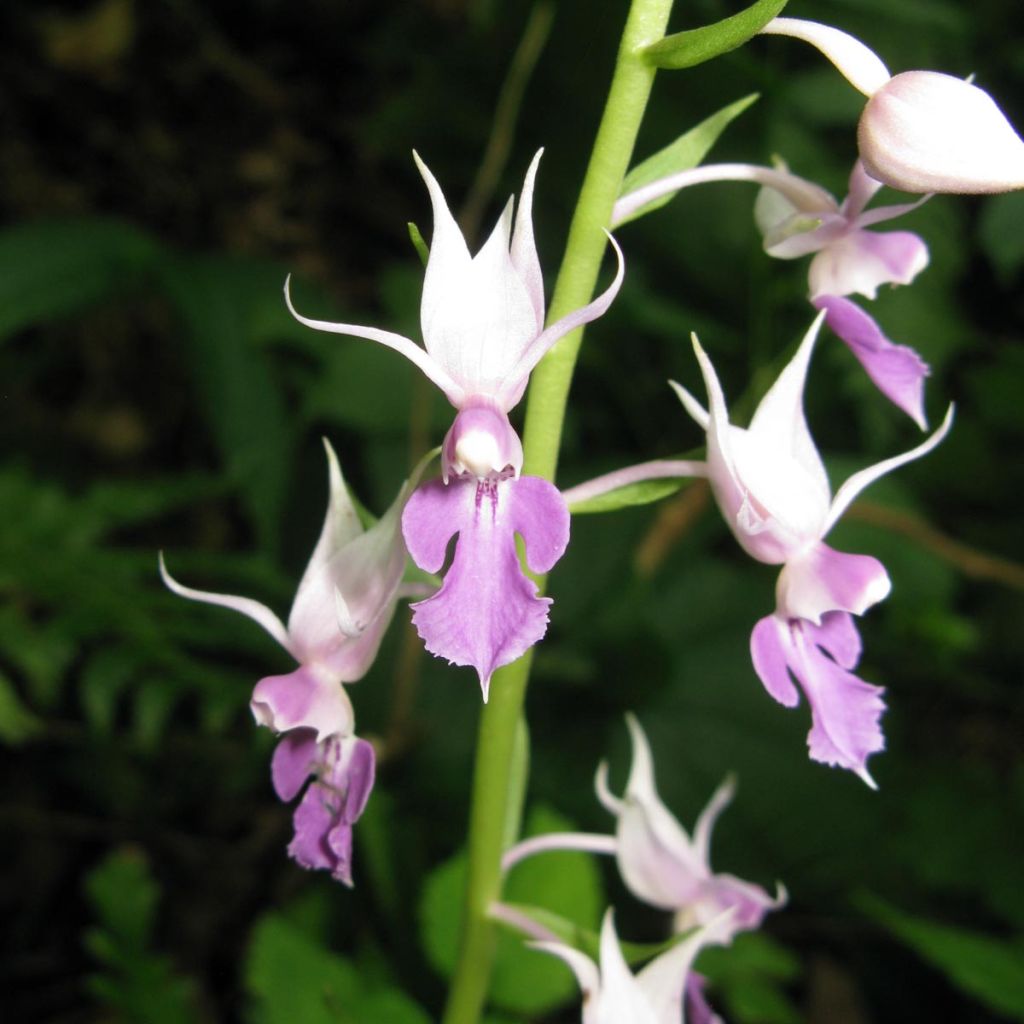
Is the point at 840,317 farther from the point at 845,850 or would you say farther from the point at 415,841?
the point at 845,850

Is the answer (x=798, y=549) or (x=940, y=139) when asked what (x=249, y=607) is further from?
(x=940, y=139)

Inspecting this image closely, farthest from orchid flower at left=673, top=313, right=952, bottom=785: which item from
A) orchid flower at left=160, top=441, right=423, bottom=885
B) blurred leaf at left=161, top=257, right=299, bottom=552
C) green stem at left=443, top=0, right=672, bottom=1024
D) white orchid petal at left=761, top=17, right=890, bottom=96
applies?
blurred leaf at left=161, top=257, right=299, bottom=552

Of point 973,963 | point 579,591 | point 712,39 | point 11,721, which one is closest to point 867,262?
point 712,39

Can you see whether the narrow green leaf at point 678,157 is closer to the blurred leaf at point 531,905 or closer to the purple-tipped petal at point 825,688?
the purple-tipped petal at point 825,688

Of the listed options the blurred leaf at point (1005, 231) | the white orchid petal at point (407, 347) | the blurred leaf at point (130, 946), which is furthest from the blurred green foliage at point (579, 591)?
the white orchid petal at point (407, 347)

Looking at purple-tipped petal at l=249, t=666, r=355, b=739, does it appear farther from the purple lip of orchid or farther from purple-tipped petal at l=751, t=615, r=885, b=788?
purple-tipped petal at l=751, t=615, r=885, b=788

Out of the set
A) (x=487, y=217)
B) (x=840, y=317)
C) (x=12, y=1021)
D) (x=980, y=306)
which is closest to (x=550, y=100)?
(x=487, y=217)
